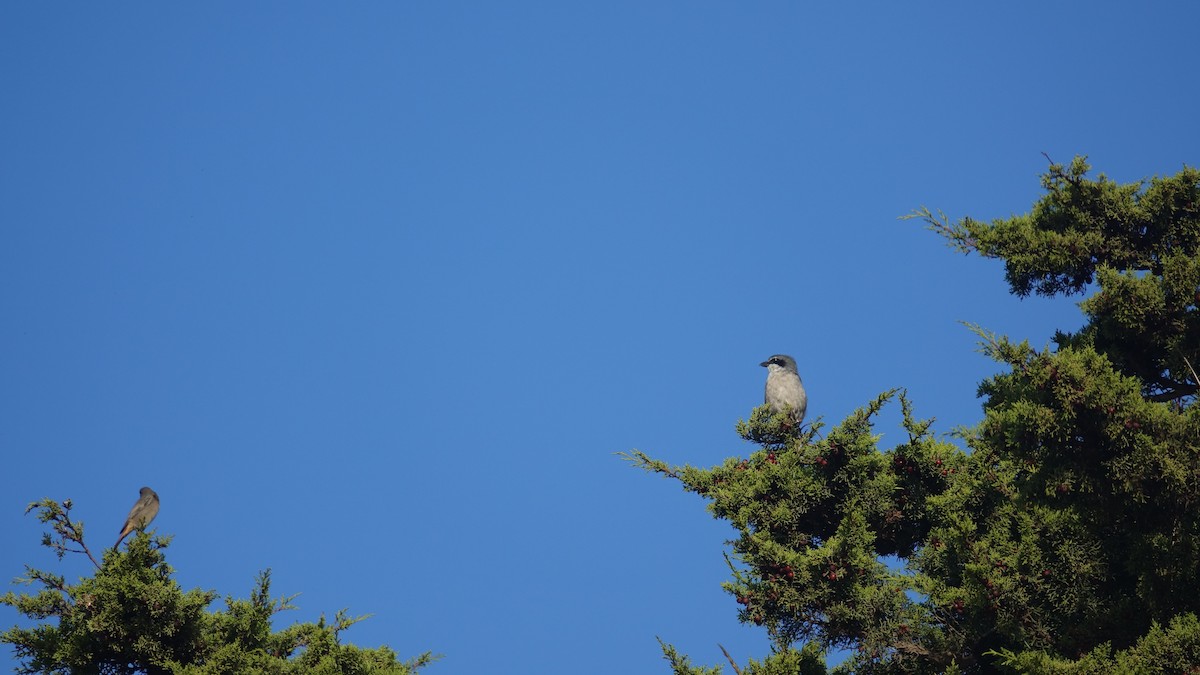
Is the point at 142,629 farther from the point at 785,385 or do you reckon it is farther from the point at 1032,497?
the point at 785,385

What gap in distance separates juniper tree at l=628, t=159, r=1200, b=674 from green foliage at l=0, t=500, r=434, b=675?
160 inches

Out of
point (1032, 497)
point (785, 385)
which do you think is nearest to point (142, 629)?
point (1032, 497)

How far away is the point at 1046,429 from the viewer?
1120cm

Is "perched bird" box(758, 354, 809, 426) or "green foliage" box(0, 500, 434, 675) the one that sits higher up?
"perched bird" box(758, 354, 809, 426)

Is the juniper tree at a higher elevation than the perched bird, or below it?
below

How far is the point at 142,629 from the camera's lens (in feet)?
37.4

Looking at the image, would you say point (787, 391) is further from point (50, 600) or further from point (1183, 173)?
point (50, 600)

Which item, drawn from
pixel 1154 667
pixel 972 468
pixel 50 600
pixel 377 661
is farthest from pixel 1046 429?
pixel 50 600

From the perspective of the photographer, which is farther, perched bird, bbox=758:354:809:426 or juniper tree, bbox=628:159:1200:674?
perched bird, bbox=758:354:809:426

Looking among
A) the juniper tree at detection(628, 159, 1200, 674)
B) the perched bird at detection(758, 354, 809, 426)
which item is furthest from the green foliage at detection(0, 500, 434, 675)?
the perched bird at detection(758, 354, 809, 426)

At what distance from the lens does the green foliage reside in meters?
11.2

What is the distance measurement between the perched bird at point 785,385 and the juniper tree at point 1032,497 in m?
6.03

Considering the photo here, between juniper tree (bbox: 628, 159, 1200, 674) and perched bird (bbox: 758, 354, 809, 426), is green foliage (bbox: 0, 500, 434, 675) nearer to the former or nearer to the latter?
juniper tree (bbox: 628, 159, 1200, 674)

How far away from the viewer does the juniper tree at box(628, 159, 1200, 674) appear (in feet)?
36.2
